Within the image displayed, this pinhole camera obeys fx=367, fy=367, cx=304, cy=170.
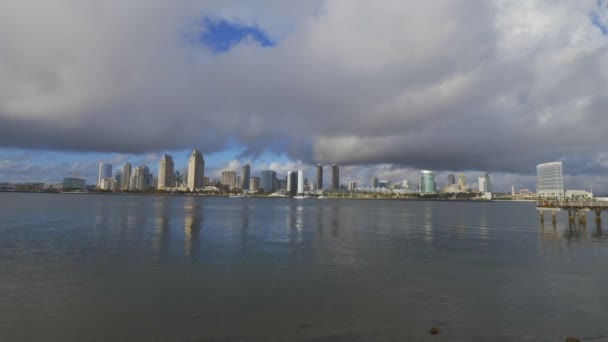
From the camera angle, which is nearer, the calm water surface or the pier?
the calm water surface

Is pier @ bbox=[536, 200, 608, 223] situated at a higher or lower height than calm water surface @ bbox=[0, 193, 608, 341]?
higher

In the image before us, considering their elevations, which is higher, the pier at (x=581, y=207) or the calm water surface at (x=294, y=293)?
the pier at (x=581, y=207)

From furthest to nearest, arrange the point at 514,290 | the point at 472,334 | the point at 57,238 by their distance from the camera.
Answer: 1. the point at 57,238
2. the point at 514,290
3. the point at 472,334

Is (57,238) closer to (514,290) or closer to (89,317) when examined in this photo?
(89,317)

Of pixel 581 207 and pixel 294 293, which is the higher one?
pixel 581 207

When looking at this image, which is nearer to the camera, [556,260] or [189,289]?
[189,289]

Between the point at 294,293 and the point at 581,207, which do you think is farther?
the point at 581,207

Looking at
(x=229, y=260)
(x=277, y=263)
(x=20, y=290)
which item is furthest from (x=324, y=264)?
(x=20, y=290)

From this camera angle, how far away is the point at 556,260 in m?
36.3

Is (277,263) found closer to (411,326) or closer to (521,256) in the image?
(411,326)

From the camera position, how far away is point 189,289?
77.9 feet

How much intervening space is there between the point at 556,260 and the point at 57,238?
189 feet

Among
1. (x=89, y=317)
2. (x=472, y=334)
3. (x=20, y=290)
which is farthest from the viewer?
(x=20, y=290)

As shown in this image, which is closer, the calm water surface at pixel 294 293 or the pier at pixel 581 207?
the calm water surface at pixel 294 293
